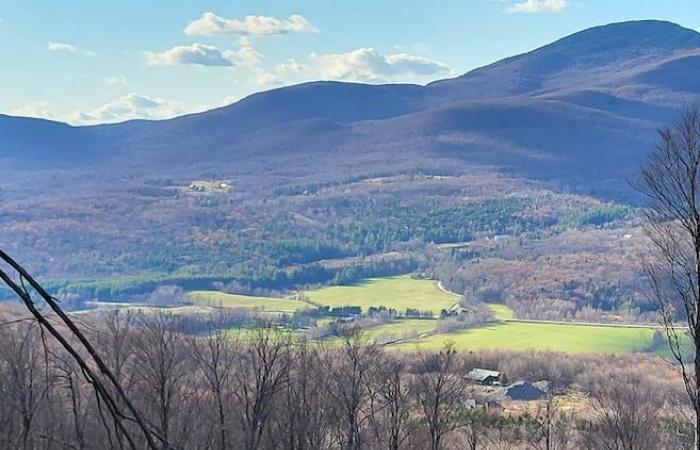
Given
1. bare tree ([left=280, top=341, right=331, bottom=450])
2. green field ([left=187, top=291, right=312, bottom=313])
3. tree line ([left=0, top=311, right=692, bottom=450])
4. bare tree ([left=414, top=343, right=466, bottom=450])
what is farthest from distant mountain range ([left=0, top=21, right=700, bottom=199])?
bare tree ([left=280, top=341, right=331, bottom=450])

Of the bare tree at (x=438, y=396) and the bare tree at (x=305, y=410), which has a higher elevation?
the bare tree at (x=305, y=410)

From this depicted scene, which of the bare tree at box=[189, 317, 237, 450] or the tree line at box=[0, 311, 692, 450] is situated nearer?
the tree line at box=[0, 311, 692, 450]

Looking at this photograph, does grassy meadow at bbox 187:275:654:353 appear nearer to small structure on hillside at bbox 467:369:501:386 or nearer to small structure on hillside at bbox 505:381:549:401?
small structure on hillside at bbox 467:369:501:386

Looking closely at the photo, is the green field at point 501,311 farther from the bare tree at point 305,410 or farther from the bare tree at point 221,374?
the bare tree at point 305,410

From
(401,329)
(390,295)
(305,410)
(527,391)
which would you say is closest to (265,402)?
(305,410)

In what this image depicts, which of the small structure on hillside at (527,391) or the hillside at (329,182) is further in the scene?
the hillside at (329,182)

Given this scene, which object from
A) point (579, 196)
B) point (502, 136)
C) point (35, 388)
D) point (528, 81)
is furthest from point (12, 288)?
point (528, 81)

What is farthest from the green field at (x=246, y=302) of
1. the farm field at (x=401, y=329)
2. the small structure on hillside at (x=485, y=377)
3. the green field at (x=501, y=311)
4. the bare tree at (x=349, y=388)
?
the bare tree at (x=349, y=388)
